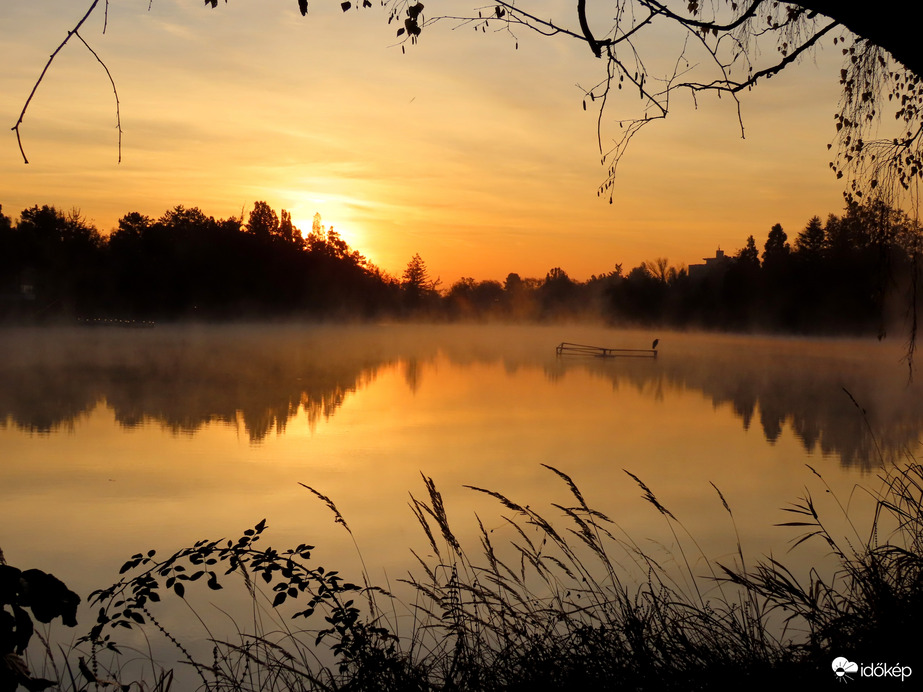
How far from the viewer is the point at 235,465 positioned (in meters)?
12.1

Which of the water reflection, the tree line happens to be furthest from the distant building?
the water reflection

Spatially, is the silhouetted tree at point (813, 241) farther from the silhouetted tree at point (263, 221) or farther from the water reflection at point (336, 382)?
the silhouetted tree at point (263, 221)

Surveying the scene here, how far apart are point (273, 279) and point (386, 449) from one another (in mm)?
67219

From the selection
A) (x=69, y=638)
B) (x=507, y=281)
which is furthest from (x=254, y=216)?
(x=69, y=638)

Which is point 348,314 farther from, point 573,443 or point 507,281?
point 573,443

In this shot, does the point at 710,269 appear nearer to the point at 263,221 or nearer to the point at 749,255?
the point at 749,255

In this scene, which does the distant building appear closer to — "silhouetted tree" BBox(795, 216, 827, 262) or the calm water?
"silhouetted tree" BBox(795, 216, 827, 262)

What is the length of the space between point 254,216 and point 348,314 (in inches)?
Result: 616

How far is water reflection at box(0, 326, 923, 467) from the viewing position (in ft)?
54.6

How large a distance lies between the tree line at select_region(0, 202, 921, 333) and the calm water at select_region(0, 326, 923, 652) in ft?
78.7

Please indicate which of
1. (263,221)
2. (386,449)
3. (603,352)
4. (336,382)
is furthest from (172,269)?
(386,449)

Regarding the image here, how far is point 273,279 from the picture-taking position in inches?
3091

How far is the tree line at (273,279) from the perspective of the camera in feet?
186

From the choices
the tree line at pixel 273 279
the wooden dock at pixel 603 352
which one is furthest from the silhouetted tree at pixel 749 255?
the wooden dock at pixel 603 352
